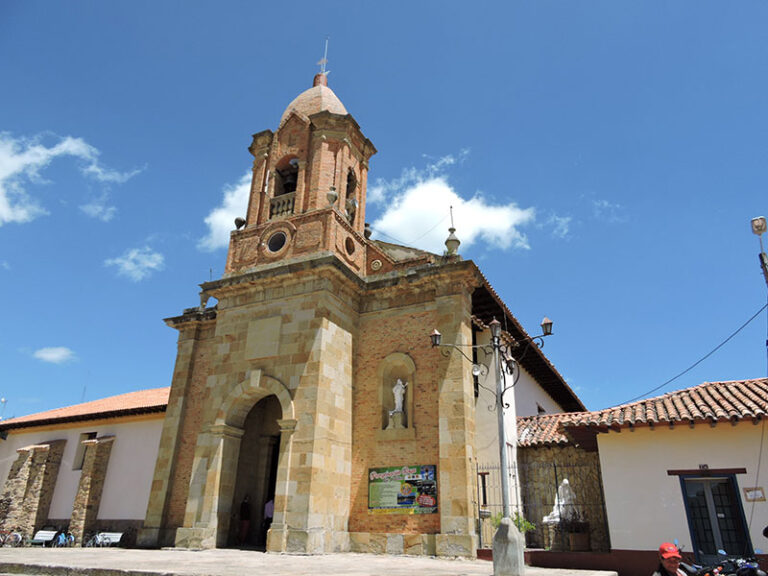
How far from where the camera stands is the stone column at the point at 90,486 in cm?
1827

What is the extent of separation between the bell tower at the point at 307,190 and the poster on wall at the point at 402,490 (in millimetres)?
6730

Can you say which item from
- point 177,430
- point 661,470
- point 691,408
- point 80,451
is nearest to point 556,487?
point 661,470

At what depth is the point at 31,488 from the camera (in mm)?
20484

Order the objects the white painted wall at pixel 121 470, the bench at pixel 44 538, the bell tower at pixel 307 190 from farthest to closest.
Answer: the bench at pixel 44 538, the white painted wall at pixel 121 470, the bell tower at pixel 307 190

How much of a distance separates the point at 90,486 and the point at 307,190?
532 inches

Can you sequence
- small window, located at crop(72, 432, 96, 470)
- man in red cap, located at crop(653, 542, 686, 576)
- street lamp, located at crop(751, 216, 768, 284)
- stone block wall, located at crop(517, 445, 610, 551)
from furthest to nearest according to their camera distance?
small window, located at crop(72, 432, 96, 470)
stone block wall, located at crop(517, 445, 610, 551)
street lamp, located at crop(751, 216, 768, 284)
man in red cap, located at crop(653, 542, 686, 576)

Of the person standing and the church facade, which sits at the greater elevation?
the church facade

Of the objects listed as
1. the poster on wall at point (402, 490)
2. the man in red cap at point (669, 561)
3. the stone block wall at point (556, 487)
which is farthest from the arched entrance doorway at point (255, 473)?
the man in red cap at point (669, 561)

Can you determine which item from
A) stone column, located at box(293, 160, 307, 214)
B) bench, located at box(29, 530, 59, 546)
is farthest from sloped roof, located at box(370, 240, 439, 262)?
bench, located at box(29, 530, 59, 546)

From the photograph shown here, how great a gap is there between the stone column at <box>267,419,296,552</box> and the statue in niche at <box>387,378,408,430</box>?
2798 mm

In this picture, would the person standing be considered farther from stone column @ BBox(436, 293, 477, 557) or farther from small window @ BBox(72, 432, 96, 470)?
small window @ BBox(72, 432, 96, 470)

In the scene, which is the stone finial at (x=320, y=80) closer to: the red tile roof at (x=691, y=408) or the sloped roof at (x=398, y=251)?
the sloped roof at (x=398, y=251)

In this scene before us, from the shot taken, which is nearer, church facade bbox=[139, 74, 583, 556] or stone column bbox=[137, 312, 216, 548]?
church facade bbox=[139, 74, 583, 556]

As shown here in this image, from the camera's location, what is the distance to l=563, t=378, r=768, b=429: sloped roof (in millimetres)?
11062
